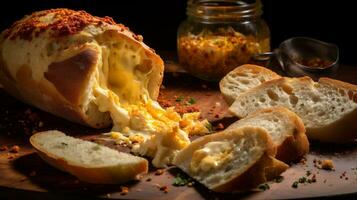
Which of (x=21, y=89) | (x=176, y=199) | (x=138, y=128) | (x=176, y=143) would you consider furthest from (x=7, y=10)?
(x=176, y=199)

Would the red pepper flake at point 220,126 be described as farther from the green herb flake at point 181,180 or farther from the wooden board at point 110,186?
the green herb flake at point 181,180

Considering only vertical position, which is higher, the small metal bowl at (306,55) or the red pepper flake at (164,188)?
the red pepper flake at (164,188)

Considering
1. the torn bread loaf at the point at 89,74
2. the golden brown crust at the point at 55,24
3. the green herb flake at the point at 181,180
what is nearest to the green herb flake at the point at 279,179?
the green herb flake at the point at 181,180

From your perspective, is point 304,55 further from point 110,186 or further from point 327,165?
point 110,186

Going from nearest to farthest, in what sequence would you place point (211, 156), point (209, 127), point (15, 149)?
point (211, 156)
point (15, 149)
point (209, 127)

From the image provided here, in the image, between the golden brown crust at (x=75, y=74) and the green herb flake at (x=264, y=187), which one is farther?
the golden brown crust at (x=75, y=74)

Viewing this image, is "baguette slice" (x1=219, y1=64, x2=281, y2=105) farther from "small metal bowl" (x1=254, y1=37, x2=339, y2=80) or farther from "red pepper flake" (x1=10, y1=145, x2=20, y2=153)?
"red pepper flake" (x1=10, y1=145, x2=20, y2=153)

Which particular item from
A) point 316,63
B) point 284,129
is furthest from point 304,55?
point 284,129
